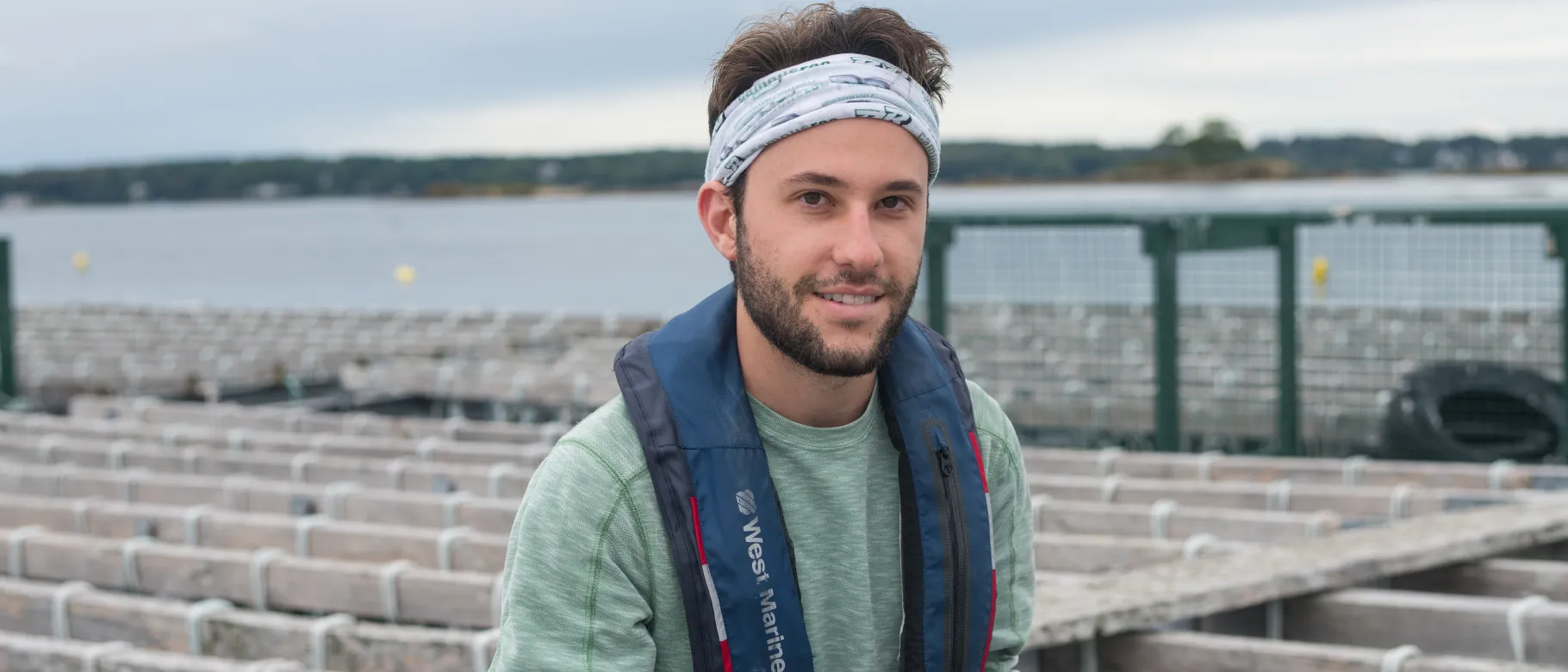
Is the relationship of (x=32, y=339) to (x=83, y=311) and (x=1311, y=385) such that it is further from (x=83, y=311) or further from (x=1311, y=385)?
(x=1311, y=385)

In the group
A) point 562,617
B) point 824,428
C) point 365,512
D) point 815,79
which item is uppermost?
point 815,79

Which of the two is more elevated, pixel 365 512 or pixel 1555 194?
pixel 1555 194

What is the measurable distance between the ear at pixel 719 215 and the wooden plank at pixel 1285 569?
222 cm

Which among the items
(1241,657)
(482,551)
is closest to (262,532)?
(482,551)

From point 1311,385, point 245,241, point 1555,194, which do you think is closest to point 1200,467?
point 1311,385

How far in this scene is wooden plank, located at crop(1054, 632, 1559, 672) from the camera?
3.99m

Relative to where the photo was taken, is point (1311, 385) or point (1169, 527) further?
point (1311, 385)

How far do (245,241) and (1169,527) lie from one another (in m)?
181

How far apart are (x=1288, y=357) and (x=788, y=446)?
8.43m

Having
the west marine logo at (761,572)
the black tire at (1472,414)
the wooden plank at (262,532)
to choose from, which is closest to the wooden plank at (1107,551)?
the wooden plank at (262,532)

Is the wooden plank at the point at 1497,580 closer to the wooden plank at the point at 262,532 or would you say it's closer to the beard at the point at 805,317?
the wooden plank at the point at 262,532

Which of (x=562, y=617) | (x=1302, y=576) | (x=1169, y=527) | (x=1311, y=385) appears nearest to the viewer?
(x=562, y=617)

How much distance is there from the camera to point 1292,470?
7.84 m

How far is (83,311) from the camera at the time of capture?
2345 cm
